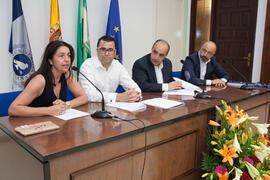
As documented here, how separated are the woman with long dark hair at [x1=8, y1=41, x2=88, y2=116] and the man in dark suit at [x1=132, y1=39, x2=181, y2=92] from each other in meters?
0.86

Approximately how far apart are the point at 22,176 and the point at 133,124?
64cm

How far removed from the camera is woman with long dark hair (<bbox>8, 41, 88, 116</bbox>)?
62.4 inches

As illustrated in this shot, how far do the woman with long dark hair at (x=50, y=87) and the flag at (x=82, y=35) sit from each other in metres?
1.57

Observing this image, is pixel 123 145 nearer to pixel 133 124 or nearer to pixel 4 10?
pixel 133 124

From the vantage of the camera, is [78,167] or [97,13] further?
[97,13]

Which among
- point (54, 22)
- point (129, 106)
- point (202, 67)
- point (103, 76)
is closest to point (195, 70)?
point (202, 67)

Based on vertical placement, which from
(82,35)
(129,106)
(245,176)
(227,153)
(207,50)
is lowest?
(245,176)

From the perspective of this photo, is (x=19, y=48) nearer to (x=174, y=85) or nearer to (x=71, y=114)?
(x=71, y=114)

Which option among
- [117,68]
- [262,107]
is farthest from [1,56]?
[262,107]

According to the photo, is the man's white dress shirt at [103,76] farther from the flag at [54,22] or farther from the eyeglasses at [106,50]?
the flag at [54,22]

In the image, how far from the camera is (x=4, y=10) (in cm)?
289

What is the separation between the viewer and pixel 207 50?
10.5ft

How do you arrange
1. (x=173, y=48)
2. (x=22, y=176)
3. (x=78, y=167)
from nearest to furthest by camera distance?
1. (x=78, y=167)
2. (x=22, y=176)
3. (x=173, y=48)

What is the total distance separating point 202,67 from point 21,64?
2344 mm
